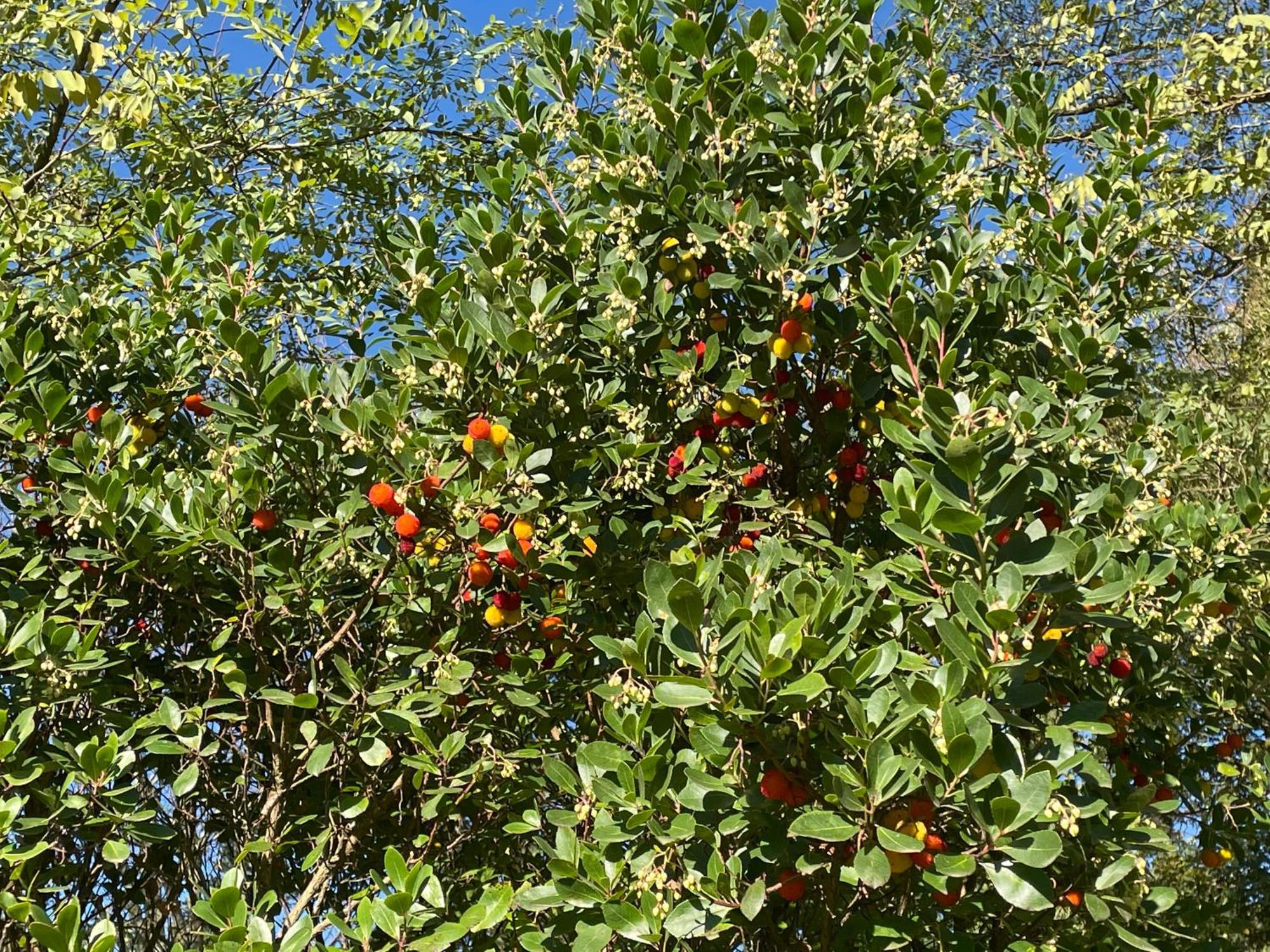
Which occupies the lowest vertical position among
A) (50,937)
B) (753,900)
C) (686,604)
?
(50,937)

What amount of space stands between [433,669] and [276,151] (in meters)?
3.19

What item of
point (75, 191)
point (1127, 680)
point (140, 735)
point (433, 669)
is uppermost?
point (75, 191)

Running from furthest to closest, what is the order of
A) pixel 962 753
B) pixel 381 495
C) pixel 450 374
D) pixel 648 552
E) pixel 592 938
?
pixel 648 552, pixel 450 374, pixel 381 495, pixel 592 938, pixel 962 753

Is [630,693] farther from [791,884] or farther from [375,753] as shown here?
[375,753]

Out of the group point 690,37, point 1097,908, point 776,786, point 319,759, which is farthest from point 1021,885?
point 690,37

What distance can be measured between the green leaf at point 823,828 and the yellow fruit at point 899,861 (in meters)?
0.11

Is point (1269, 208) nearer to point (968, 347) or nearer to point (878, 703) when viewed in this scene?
point (968, 347)

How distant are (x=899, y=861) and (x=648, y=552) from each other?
1.35m

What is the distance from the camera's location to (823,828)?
2244 millimetres

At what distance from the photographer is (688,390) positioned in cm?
338

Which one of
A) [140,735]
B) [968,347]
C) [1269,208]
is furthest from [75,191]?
[1269,208]

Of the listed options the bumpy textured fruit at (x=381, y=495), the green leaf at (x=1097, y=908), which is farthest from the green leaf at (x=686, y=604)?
the green leaf at (x=1097, y=908)

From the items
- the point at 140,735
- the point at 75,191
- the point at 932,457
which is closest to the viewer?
the point at 932,457

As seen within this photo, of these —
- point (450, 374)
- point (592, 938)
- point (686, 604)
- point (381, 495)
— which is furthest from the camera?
point (450, 374)
